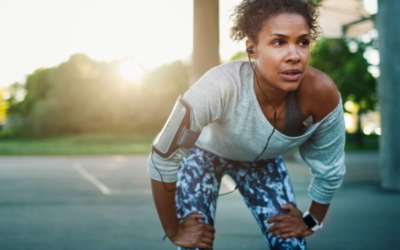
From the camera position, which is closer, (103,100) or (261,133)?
(261,133)

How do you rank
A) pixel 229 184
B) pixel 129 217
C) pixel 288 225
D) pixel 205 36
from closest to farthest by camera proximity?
pixel 288 225 → pixel 205 36 → pixel 129 217 → pixel 229 184

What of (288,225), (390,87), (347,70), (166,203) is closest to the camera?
(166,203)

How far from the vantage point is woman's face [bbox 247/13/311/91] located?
179 cm

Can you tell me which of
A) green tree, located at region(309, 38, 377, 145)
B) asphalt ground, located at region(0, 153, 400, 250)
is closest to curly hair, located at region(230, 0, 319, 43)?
asphalt ground, located at region(0, 153, 400, 250)

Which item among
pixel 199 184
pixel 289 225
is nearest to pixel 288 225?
pixel 289 225

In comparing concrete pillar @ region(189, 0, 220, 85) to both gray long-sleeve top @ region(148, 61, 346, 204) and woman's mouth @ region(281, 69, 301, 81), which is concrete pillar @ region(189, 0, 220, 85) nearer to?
gray long-sleeve top @ region(148, 61, 346, 204)

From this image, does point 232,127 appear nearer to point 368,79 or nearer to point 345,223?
point 345,223

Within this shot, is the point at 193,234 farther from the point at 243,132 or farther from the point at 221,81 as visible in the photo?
the point at 221,81

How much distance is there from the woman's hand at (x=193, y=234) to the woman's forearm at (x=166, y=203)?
0.04 meters

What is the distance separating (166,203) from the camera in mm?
1910

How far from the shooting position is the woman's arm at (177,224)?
6.21 ft

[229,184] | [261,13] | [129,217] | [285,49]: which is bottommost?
[229,184]

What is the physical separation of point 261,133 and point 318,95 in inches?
11.5

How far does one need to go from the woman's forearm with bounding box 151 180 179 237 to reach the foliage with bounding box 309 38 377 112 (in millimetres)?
12847
